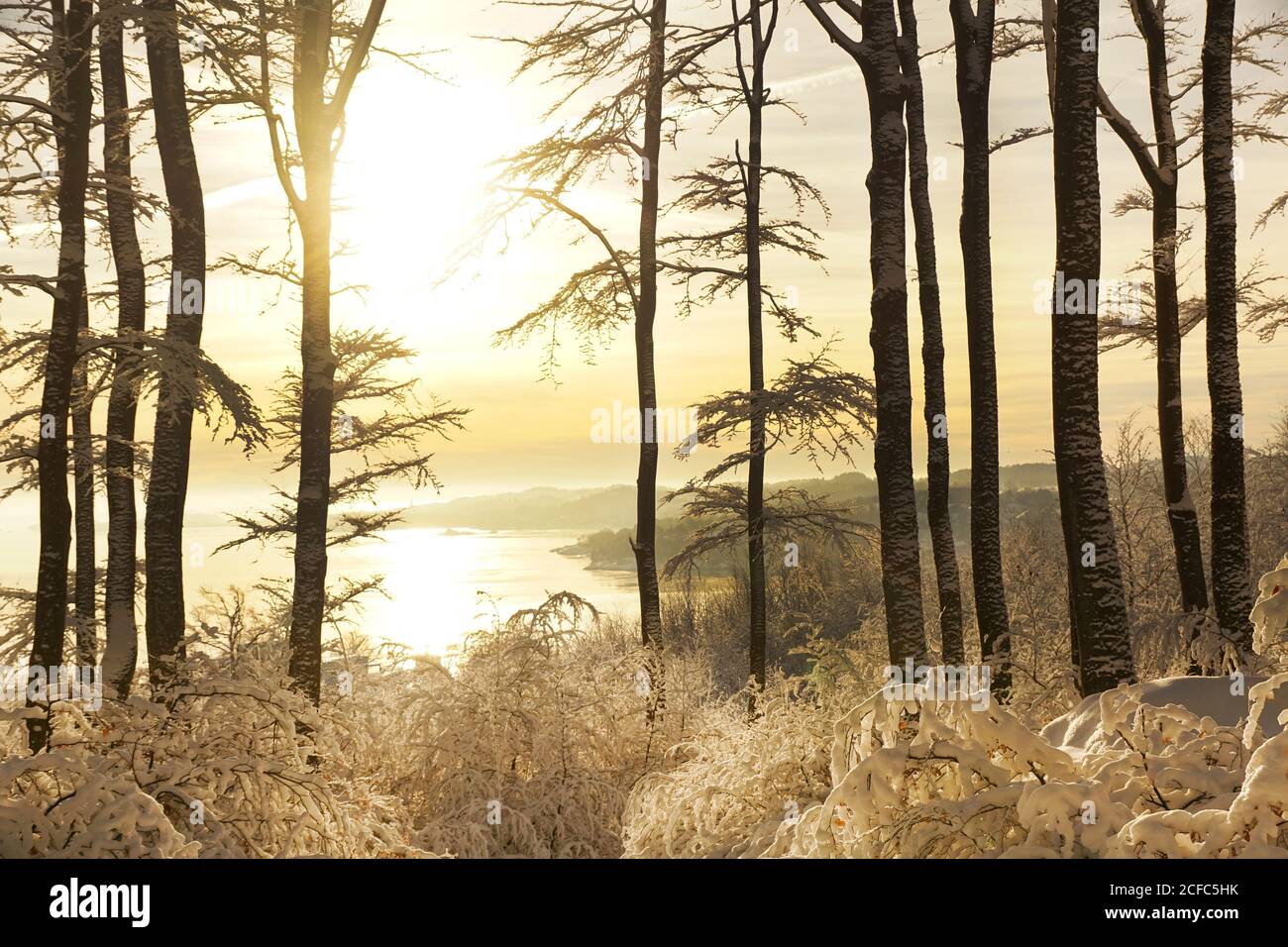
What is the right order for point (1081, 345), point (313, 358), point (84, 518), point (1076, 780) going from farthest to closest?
point (84, 518) → point (313, 358) → point (1081, 345) → point (1076, 780)

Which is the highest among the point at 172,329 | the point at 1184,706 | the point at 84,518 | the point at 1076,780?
the point at 172,329

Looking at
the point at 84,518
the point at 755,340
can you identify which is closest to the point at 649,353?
the point at 755,340

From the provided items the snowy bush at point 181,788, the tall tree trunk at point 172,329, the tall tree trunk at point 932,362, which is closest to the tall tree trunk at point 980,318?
the tall tree trunk at point 932,362

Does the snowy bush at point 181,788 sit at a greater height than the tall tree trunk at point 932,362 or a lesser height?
lesser

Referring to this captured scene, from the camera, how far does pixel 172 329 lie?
39.0 feet

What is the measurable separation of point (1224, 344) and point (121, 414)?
13722mm

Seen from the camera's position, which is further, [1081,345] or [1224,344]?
[1224,344]

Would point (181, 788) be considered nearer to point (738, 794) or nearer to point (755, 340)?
point (738, 794)

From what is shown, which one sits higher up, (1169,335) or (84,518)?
(1169,335)

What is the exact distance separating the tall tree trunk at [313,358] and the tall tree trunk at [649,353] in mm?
5654

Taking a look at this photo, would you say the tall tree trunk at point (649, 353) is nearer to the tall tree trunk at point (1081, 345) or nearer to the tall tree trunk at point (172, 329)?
the tall tree trunk at point (172, 329)

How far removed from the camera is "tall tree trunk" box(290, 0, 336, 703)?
11570mm

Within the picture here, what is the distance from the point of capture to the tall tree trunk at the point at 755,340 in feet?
Result: 54.8
